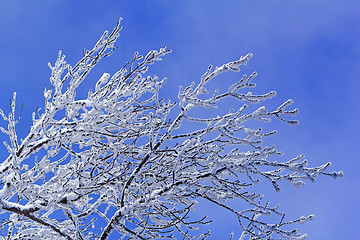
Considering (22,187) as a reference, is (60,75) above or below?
above

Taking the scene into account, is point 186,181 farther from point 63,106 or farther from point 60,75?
point 60,75

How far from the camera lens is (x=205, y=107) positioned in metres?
4.04

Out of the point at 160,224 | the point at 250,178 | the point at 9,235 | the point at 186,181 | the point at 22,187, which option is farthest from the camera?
the point at 9,235

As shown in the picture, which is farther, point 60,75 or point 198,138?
point 60,75

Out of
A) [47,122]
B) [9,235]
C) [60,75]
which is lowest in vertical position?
[9,235]

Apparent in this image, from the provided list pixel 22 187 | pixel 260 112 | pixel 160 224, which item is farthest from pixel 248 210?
pixel 22 187

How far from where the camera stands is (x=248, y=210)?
12.4ft

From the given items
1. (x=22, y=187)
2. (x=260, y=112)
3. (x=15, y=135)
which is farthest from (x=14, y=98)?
(x=260, y=112)

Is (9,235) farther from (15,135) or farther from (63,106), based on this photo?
(63,106)

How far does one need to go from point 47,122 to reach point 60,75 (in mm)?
717

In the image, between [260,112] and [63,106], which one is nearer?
[260,112]

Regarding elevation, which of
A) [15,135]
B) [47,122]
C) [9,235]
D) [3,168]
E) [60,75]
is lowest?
[9,235]

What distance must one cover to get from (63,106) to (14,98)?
0.71 meters

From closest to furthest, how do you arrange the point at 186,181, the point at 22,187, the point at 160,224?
1. the point at 186,181
2. the point at 22,187
3. the point at 160,224
